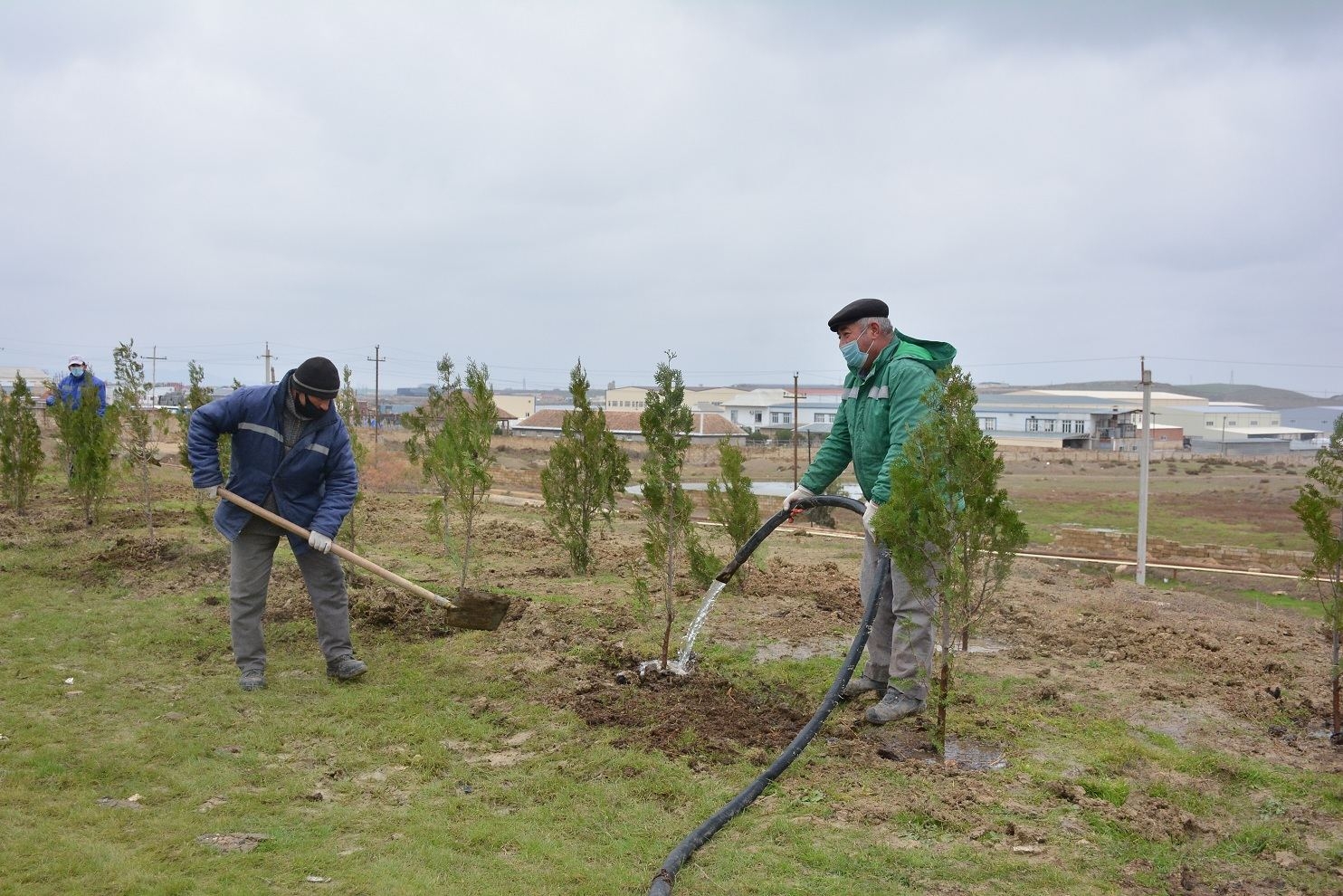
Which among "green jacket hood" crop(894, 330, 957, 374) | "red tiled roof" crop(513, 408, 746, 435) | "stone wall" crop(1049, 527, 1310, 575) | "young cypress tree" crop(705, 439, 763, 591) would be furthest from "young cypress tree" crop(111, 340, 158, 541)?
"red tiled roof" crop(513, 408, 746, 435)

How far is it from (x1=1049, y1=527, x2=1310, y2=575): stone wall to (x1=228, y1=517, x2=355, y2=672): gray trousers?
1240 centimetres

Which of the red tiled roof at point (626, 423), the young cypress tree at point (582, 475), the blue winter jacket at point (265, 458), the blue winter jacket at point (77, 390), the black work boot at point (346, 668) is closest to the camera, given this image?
the blue winter jacket at point (265, 458)

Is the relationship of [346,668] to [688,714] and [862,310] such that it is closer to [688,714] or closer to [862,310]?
[688,714]

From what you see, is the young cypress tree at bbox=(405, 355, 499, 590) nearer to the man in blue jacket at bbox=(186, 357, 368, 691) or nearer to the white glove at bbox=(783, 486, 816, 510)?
the man in blue jacket at bbox=(186, 357, 368, 691)

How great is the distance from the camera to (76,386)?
1277 cm

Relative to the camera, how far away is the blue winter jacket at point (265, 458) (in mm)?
5969

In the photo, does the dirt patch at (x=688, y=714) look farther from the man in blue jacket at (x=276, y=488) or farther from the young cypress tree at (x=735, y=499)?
the young cypress tree at (x=735, y=499)

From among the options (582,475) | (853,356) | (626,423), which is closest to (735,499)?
(582,475)

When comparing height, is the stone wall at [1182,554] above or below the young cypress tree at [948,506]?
below

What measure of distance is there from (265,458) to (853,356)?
3.97 m

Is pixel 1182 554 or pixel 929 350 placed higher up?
pixel 929 350

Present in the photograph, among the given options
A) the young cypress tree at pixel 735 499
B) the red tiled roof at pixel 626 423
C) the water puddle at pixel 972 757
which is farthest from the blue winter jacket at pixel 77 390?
the red tiled roof at pixel 626 423

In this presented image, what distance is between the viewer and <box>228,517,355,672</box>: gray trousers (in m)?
6.06

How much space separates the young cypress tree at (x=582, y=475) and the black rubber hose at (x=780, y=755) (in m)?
3.79
